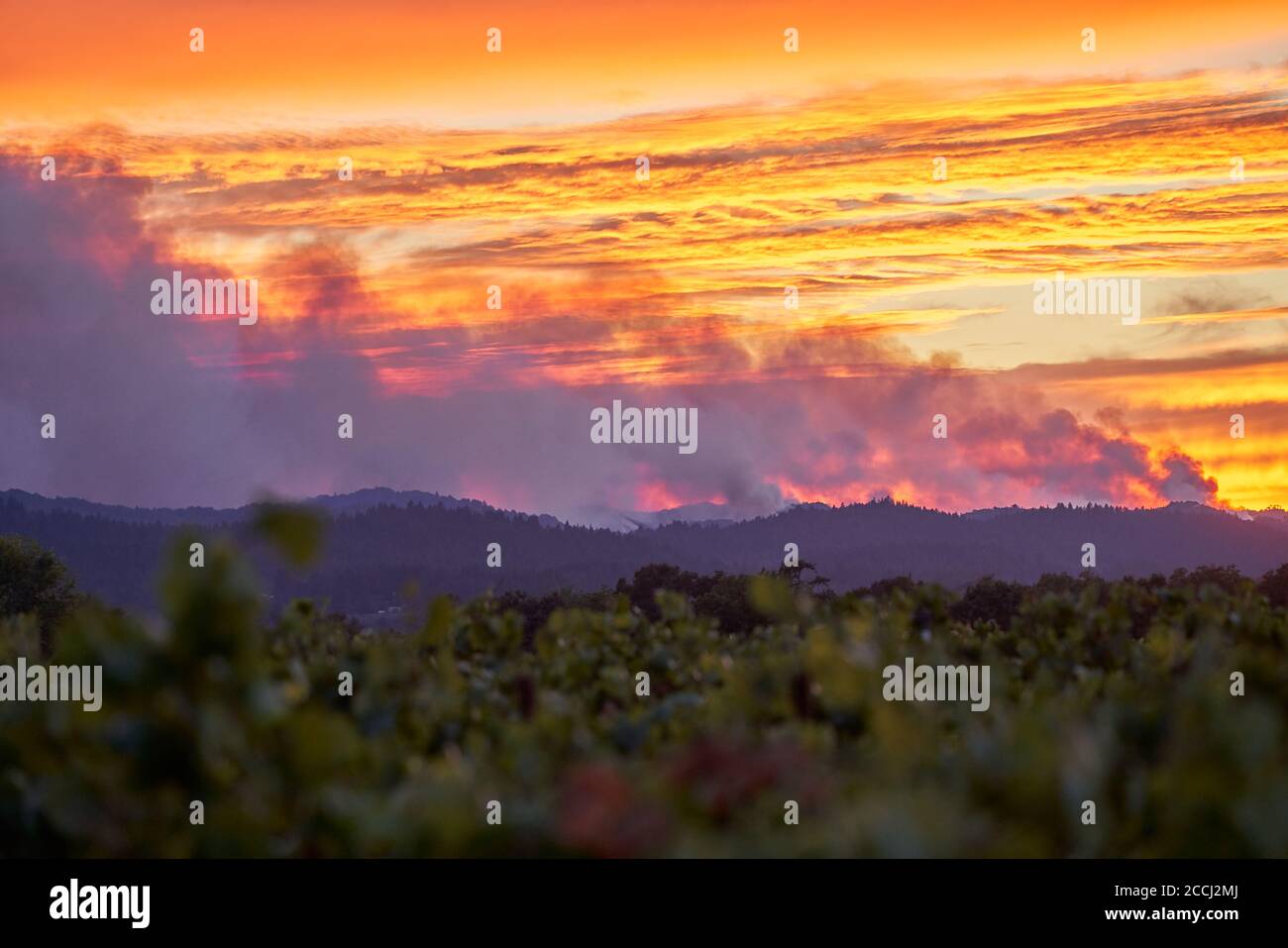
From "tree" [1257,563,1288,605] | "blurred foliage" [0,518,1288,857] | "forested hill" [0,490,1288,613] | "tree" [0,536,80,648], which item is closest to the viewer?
"blurred foliage" [0,518,1288,857]

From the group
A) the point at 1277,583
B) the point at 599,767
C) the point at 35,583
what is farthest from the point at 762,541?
the point at 599,767

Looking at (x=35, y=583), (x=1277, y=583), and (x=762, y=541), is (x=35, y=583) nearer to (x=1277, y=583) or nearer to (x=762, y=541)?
(x=1277, y=583)

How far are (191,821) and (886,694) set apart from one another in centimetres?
273

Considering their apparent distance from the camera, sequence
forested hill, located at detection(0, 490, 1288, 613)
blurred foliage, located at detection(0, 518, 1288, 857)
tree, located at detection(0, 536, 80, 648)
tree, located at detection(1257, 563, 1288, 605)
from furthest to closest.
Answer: forested hill, located at detection(0, 490, 1288, 613)
tree, located at detection(0, 536, 80, 648)
tree, located at detection(1257, 563, 1288, 605)
blurred foliage, located at detection(0, 518, 1288, 857)

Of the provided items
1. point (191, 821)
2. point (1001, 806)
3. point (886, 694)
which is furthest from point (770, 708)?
point (191, 821)

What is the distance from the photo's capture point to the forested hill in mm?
139375

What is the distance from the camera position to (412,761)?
202 inches

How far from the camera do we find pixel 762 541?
6452 inches

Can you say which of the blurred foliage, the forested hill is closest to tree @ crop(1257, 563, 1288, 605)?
the forested hill

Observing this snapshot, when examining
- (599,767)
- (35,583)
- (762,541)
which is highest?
(599,767)

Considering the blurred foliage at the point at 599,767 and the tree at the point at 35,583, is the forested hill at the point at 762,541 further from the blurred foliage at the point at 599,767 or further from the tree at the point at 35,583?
the blurred foliage at the point at 599,767

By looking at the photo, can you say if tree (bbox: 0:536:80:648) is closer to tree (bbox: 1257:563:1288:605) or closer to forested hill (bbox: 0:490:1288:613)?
forested hill (bbox: 0:490:1288:613)
